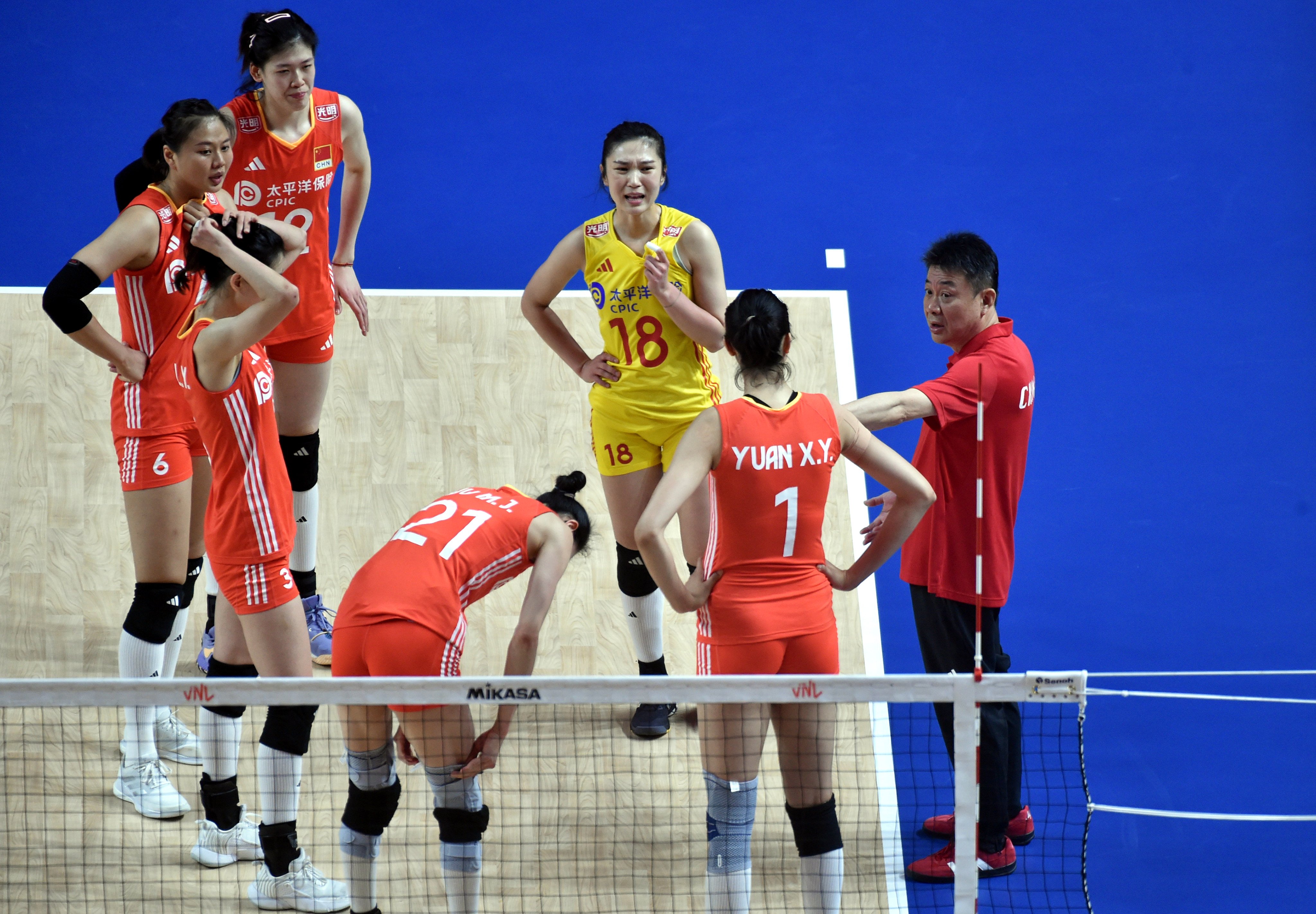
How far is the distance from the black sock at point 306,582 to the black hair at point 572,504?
1.72 metres

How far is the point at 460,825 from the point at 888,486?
1.54 m

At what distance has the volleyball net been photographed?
10.4ft

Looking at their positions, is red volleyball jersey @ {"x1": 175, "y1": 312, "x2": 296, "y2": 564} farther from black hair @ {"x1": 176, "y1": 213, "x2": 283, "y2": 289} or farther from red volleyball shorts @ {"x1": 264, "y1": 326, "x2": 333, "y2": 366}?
red volleyball shorts @ {"x1": 264, "y1": 326, "x2": 333, "y2": 366}

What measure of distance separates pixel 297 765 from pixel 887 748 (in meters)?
2.29

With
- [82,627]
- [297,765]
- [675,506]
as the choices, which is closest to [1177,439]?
[675,506]

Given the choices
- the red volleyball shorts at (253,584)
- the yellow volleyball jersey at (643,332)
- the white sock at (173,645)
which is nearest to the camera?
the red volleyball shorts at (253,584)

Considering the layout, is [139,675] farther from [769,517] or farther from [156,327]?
[769,517]

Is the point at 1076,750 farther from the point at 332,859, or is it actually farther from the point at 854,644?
the point at 332,859

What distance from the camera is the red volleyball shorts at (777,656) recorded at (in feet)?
11.7

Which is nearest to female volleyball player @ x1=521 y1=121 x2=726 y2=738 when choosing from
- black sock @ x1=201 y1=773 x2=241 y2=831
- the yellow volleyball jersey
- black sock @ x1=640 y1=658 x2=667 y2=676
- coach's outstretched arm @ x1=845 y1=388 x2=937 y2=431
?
the yellow volleyball jersey

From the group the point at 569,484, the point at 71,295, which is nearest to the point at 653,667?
the point at 569,484

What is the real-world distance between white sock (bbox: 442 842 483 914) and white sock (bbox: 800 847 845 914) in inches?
36.3

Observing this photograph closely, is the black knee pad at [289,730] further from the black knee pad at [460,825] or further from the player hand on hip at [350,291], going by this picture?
the player hand on hip at [350,291]

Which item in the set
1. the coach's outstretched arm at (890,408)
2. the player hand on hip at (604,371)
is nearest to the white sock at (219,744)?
the player hand on hip at (604,371)
